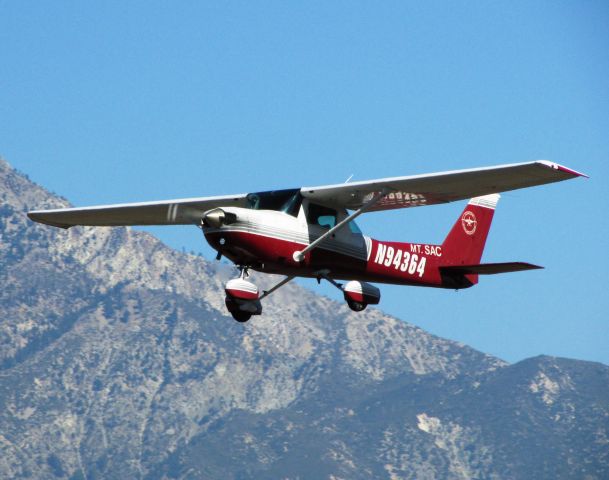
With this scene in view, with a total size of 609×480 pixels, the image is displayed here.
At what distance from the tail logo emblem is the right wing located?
344 inches

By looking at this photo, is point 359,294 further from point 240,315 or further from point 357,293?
point 240,315

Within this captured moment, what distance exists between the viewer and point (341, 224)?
33125mm

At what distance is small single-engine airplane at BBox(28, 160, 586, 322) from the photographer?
3156 cm

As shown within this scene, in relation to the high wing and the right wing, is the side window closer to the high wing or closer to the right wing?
the high wing

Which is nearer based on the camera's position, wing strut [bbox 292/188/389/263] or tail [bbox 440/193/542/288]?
wing strut [bbox 292/188/389/263]

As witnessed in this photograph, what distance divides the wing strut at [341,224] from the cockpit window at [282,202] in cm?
89

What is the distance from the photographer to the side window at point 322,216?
33.1 metres

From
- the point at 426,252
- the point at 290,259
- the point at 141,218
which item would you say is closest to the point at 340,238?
the point at 290,259

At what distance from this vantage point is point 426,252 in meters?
36.9

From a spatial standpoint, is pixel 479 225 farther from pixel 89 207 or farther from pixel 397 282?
pixel 89 207

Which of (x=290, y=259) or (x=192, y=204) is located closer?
(x=290, y=259)

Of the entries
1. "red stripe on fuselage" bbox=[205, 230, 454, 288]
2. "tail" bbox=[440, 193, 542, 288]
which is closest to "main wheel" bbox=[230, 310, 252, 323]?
"red stripe on fuselage" bbox=[205, 230, 454, 288]

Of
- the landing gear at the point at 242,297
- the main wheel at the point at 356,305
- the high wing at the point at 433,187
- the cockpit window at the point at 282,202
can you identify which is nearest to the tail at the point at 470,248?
the high wing at the point at 433,187

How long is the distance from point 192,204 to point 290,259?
4.61m
